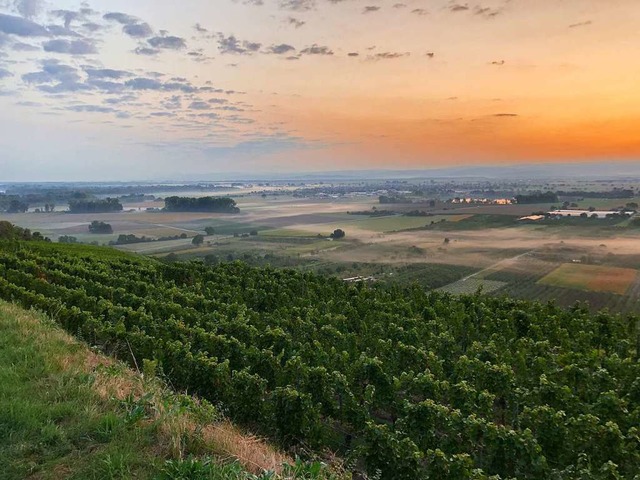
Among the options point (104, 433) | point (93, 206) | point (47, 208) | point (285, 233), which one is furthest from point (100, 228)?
point (104, 433)

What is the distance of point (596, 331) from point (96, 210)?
97.2 m

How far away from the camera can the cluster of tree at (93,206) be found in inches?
3642

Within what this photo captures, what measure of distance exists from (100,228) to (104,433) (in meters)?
75.9

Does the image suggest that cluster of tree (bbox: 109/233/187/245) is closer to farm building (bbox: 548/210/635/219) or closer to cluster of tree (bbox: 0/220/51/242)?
cluster of tree (bbox: 0/220/51/242)

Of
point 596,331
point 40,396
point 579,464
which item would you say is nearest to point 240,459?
point 40,396

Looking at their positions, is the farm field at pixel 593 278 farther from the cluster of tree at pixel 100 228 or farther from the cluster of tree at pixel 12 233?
the cluster of tree at pixel 100 228

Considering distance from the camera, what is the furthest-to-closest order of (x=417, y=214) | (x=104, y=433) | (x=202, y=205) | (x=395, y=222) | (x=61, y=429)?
(x=202, y=205) < (x=417, y=214) < (x=395, y=222) < (x=61, y=429) < (x=104, y=433)

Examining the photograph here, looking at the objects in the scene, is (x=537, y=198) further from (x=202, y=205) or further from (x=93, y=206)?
(x=93, y=206)

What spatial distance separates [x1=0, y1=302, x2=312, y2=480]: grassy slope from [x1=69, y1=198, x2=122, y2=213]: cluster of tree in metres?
96.0

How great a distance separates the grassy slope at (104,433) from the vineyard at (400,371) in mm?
2457

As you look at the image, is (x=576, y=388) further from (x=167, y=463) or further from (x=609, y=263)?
(x=609, y=263)

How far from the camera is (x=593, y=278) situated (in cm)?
3434

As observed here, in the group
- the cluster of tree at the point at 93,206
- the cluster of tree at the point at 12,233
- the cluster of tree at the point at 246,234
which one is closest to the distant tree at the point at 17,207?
the cluster of tree at the point at 93,206

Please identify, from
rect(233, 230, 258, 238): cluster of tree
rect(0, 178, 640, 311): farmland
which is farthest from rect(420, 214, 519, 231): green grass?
rect(233, 230, 258, 238): cluster of tree
